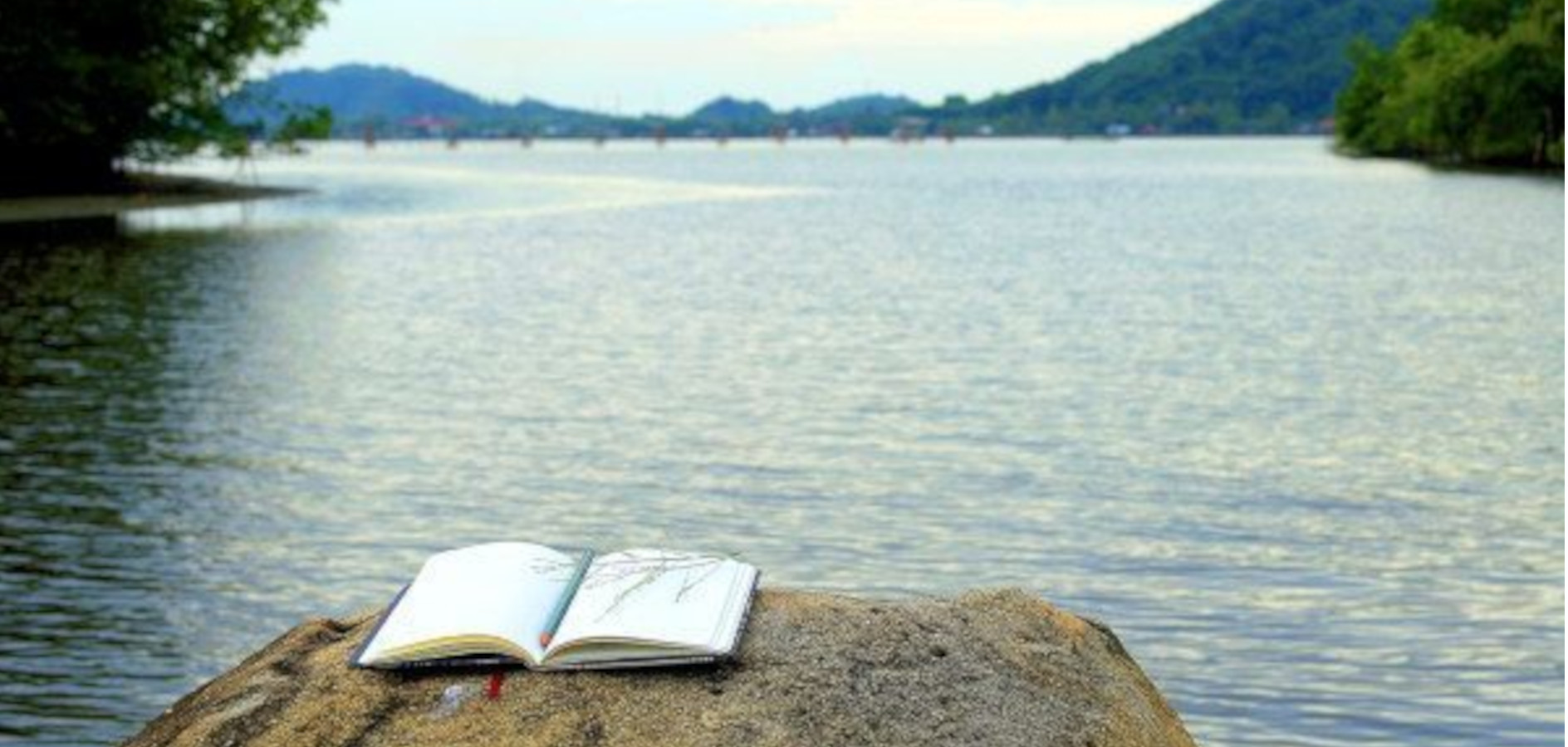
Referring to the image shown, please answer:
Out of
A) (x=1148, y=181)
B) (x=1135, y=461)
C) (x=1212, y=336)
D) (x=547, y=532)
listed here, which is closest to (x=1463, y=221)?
(x=1212, y=336)

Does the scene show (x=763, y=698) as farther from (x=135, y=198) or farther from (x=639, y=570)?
(x=135, y=198)

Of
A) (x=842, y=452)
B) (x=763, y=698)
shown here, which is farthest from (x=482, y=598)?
(x=842, y=452)

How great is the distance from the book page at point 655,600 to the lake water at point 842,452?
6.07 metres

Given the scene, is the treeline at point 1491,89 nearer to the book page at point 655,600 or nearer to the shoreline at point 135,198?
the shoreline at point 135,198

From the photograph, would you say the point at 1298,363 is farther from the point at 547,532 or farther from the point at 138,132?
the point at 138,132

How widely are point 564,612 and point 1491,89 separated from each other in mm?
122458

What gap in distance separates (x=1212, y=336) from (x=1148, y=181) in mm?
110953

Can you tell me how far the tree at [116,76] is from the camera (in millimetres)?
70562

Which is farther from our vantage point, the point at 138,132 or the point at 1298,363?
the point at 138,132

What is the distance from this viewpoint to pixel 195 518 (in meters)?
18.5

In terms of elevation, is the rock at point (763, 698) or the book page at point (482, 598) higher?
the book page at point (482, 598)

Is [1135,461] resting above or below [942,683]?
below

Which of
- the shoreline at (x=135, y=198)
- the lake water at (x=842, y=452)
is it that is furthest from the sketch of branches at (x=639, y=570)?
the shoreline at (x=135, y=198)

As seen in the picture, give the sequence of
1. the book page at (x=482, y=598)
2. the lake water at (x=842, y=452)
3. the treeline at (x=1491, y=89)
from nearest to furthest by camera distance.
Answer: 1. the book page at (x=482, y=598)
2. the lake water at (x=842, y=452)
3. the treeline at (x=1491, y=89)
